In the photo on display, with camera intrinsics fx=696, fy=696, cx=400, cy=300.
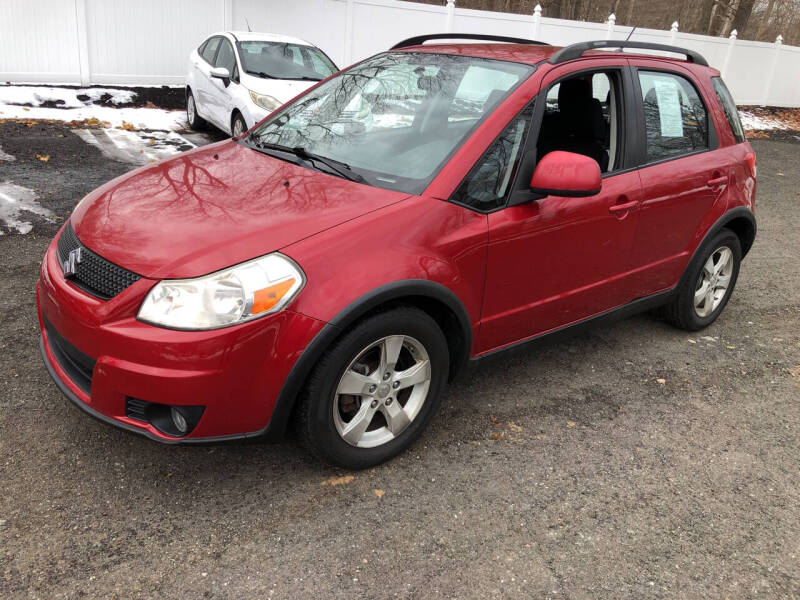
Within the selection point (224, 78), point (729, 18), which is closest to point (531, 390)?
point (224, 78)

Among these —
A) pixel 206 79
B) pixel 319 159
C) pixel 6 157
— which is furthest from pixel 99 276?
pixel 206 79

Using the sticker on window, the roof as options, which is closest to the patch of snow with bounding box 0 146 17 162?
the roof

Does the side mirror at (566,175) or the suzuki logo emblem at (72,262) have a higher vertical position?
the side mirror at (566,175)

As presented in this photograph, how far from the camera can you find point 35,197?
21.7ft

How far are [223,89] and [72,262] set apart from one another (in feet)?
23.1

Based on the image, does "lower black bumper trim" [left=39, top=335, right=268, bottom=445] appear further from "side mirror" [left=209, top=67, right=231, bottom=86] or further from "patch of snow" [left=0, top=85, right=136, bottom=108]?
"patch of snow" [left=0, top=85, right=136, bottom=108]

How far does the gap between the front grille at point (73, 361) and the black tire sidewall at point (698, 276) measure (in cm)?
358

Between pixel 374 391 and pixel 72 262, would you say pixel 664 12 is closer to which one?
pixel 374 391

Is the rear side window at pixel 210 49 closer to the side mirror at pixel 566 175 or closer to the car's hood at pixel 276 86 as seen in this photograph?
the car's hood at pixel 276 86

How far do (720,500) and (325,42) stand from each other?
14.0m

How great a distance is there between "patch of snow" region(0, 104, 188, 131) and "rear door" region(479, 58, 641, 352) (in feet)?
27.7

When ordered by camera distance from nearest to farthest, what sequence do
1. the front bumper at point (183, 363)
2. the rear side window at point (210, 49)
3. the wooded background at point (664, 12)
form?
the front bumper at point (183, 363)
the rear side window at point (210, 49)
the wooded background at point (664, 12)

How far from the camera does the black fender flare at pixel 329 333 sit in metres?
2.62

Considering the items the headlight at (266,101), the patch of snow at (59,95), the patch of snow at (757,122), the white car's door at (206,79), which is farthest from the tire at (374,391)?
the patch of snow at (757,122)
